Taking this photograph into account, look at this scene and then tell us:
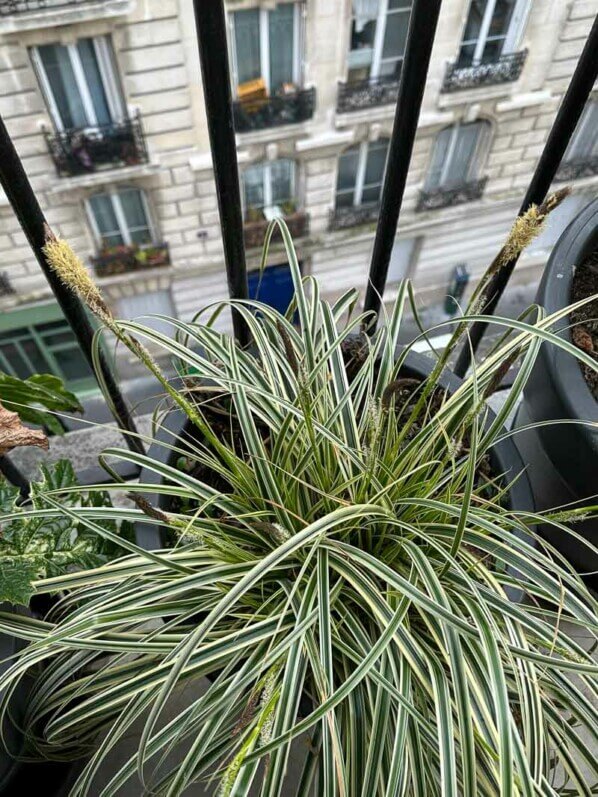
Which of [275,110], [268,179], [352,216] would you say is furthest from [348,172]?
[275,110]

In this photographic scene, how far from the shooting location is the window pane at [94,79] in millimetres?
3455

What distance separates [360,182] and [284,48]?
119 centimetres

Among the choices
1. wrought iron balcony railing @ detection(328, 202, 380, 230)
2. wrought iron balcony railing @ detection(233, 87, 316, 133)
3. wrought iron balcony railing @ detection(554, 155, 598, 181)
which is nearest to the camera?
wrought iron balcony railing @ detection(233, 87, 316, 133)

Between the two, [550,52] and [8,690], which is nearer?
[8,690]

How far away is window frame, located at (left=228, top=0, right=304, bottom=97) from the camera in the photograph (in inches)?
138

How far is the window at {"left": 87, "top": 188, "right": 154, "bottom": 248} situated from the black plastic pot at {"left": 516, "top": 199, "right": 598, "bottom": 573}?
403cm

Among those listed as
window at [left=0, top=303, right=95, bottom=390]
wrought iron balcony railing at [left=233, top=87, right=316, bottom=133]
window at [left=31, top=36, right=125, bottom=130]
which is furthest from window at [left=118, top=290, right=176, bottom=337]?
wrought iron balcony railing at [left=233, top=87, right=316, bottom=133]

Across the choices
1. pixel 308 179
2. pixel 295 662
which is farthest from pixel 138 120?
pixel 295 662

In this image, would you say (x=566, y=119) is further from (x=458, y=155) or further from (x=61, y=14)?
(x=458, y=155)

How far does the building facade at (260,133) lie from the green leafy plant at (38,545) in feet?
9.72

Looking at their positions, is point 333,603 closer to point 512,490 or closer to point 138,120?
point 512,490

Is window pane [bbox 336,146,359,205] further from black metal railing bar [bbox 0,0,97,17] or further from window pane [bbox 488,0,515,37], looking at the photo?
black metal railing bar [bbox 0,0,97,17]

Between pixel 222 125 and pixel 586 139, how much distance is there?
510 cm

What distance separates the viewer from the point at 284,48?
373cm
